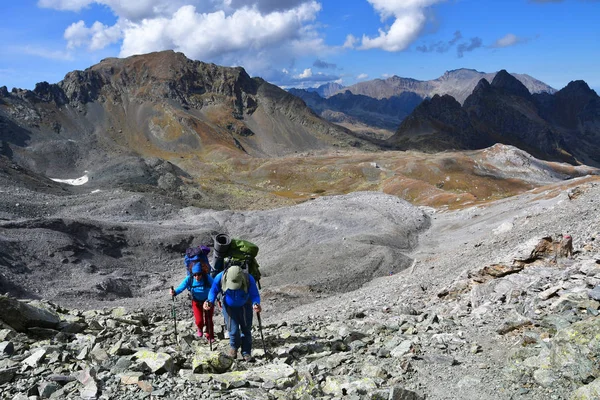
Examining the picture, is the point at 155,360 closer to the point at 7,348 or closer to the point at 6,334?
the point at 7,348

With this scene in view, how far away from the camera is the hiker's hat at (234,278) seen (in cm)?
1102

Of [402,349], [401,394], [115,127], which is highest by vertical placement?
[115,127]

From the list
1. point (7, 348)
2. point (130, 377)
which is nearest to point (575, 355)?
point (130, 377)

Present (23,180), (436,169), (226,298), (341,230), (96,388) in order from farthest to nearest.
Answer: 1. (436,169)
2. (23,180)
3. (341,230)
4. (226,298)
5. (96,388)

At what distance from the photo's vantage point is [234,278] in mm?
11023

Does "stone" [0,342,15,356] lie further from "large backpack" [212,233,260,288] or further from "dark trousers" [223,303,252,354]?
"large backpack" [212,233,260,288]

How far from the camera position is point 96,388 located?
7.44 meters

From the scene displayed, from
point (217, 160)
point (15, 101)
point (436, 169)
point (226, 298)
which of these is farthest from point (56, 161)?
point (226, 298)

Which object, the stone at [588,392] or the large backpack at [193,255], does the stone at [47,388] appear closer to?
the large backpack at [193,255]

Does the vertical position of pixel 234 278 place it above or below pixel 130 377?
above

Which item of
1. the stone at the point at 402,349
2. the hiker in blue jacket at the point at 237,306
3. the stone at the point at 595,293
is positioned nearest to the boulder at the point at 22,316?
the hiker in blue jacket at the point at 237,306

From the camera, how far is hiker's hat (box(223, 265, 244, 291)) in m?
11.0

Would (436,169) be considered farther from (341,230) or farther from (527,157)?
(341,230)

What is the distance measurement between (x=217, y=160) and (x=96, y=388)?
5581 inches
